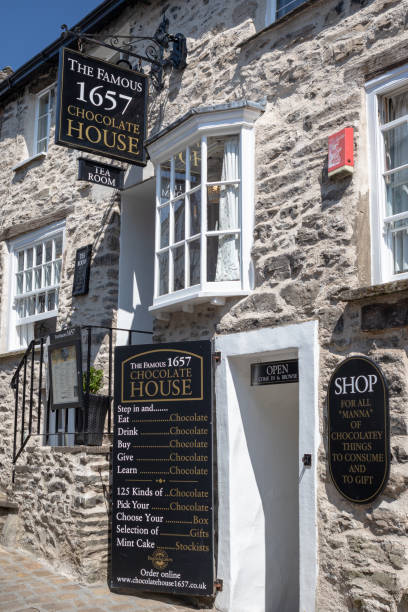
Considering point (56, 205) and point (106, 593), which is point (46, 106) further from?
point (106, 593)

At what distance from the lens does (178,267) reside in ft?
22.7

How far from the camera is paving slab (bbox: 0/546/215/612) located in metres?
5.82

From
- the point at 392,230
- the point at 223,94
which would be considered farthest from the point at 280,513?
the point at 223,94

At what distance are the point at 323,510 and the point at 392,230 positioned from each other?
2247 millimetres

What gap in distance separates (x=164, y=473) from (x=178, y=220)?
2557 millimetres

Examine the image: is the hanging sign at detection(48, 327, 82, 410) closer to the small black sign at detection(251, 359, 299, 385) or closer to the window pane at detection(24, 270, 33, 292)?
the small black sign at detection(251, 359, 299, 385)

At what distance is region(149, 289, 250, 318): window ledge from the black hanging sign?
1.43m

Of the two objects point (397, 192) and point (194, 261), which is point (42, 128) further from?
point (397, 192)

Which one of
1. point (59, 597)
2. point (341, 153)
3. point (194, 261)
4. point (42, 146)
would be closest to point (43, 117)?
point (42, 146)

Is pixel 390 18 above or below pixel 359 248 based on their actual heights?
above

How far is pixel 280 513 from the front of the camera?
6.39 m

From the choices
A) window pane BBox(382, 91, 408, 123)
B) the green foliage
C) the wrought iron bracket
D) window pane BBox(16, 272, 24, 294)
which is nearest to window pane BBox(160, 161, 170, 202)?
the wrought iron bracket

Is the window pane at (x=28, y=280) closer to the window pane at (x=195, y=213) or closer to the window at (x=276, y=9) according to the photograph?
the window pane at (x=195, y=213)

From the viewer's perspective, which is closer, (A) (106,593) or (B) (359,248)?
(B) (359,248)
